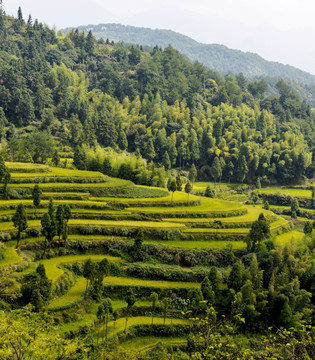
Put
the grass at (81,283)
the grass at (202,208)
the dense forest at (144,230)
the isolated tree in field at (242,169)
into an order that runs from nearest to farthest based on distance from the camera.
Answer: the dense forest at (144,230)
the grass at (81,283)
the grass at (202,208)
the isolated tree in field at (242,169)

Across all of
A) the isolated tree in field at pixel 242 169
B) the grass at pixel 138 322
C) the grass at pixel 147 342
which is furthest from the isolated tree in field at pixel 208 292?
the isolated tree in field at pixel 242 169

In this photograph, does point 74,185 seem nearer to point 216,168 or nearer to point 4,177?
point 4,177

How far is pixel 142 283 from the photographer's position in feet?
91.7

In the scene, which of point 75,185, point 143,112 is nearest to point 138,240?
point 75,185

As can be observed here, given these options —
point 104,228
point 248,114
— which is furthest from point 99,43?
point 104,228

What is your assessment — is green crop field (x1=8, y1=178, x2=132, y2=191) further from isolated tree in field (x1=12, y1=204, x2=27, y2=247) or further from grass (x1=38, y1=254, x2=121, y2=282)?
grass (x1=38, y1=254, x2=121, y2=282)

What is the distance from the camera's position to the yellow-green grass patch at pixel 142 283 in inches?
1079

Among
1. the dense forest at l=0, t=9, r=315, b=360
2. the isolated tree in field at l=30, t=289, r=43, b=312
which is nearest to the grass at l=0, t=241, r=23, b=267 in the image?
the dense forest at l=0, t=9, r=315, b=360

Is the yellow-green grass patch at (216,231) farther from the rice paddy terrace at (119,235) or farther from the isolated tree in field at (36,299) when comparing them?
the isolated tree in field at (36,299)

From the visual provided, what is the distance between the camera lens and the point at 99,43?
116m

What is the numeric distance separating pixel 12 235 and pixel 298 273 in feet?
73.4

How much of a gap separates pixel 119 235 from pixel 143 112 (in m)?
52.7

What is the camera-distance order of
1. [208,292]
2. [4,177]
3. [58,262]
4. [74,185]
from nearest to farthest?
[208,292], [58,262], [4,177], [74,185]

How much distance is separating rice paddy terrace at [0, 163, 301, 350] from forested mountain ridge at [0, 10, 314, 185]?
1087 centimetres
